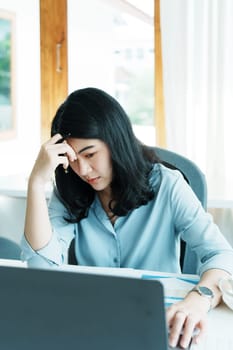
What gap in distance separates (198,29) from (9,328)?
1987 mm

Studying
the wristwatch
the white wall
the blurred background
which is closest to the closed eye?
the wristwatch

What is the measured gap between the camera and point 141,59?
276 centimetres

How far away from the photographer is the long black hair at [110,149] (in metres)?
1.32

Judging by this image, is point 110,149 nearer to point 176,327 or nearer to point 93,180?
point 93,180

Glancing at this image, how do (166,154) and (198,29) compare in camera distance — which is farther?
(198,29)

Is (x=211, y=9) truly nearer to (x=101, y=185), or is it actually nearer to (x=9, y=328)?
(x=101, y=185)

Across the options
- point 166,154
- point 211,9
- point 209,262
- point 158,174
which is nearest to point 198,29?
point 211,9

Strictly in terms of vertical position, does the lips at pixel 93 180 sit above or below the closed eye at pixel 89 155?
below

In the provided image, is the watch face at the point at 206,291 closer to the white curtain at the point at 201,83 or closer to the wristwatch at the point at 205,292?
the wristwatch at the point at 205,292

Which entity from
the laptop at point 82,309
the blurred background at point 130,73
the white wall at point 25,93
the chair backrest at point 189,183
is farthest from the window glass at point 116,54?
the laptop at point 82,309

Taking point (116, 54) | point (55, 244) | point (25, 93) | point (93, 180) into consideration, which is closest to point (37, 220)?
point (55, 244)

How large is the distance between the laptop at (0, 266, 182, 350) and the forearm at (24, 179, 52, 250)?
2.26ft

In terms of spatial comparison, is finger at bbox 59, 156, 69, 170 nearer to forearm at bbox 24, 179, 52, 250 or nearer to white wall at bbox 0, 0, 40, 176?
forearm at bbox 24, 179, 52, 250

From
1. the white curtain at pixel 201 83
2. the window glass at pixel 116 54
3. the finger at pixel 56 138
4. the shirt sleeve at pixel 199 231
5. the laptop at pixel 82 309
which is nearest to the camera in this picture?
the laptop at pixel 82 309
